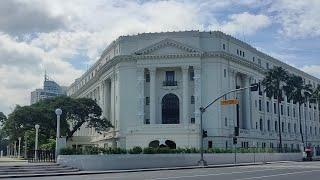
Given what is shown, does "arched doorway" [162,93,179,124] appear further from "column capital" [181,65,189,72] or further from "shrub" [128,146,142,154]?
"shrub" [128,146,142,154]

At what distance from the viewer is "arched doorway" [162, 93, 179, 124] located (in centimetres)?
8638

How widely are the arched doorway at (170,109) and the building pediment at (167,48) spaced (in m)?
7.81

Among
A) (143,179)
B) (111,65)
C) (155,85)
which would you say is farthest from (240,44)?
(143,179)

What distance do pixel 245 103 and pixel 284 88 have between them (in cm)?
819

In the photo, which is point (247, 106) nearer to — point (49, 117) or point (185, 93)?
point (185, 93)

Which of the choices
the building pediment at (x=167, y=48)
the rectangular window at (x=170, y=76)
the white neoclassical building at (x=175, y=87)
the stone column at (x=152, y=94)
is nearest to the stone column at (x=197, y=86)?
the white neoclassical building at (x=175, y=87)

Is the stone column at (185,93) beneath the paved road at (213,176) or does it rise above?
above

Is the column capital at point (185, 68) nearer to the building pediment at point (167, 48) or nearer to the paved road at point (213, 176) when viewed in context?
the building pediment at point (167, 48)

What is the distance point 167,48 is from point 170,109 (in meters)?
10.5

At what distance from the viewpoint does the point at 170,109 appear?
86.6 m

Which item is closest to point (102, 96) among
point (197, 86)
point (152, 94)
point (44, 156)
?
point (152, 94)

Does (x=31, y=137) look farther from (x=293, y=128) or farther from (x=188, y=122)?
(x=293, y=128)

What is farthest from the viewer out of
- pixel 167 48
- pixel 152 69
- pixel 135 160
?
pixel 152 69

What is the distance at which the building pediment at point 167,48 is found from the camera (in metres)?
83.7
